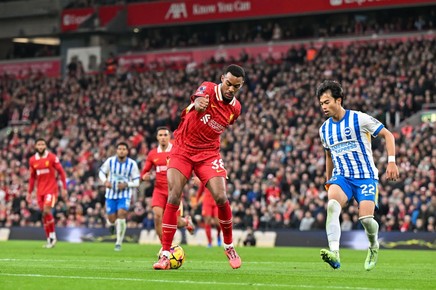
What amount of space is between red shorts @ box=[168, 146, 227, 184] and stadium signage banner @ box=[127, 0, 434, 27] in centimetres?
A: 2959

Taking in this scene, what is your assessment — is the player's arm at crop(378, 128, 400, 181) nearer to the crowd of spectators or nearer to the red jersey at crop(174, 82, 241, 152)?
the red jersey at crop(174, 82, 241, 152)

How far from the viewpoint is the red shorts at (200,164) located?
1445cm

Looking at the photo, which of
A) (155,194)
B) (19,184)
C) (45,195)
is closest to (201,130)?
(155,194)

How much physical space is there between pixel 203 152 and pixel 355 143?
7.02 feet

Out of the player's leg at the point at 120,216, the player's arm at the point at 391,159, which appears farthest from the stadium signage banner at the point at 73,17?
the player's arm at the point at 391,159

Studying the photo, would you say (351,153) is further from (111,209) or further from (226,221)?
(111,209)

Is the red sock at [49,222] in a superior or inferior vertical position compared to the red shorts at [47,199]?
inferior

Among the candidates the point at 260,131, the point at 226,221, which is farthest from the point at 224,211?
the point at 260,131

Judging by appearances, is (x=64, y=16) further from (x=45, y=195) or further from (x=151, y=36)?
(x=45, y=195)

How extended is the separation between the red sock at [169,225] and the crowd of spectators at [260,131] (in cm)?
1446

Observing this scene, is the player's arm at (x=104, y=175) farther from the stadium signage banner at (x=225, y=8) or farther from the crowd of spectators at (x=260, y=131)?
the stadium signage banner at (x=225, y=8)

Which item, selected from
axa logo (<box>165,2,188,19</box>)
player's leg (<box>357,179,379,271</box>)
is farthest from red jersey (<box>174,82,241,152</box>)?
axa logo (<box>165,2,188,19</box>)

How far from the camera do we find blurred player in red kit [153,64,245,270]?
46.9 feet

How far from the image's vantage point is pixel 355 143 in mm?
14141
